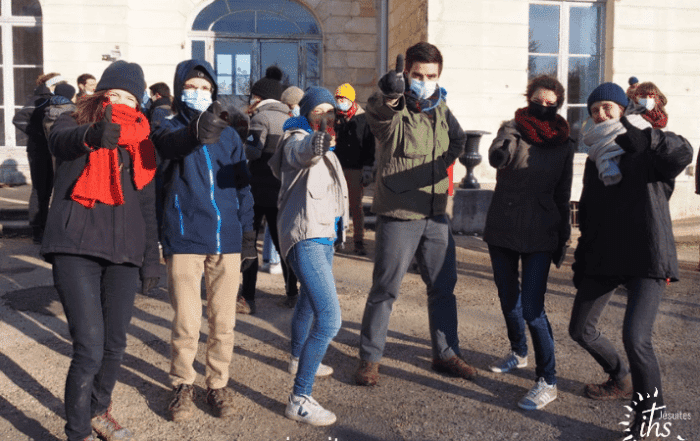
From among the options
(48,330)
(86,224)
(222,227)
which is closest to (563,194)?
(222,227)

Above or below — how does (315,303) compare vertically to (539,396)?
above

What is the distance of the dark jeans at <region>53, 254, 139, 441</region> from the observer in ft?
9.71

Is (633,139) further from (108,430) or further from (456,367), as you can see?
(108,430)

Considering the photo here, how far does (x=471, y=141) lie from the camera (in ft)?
29.6

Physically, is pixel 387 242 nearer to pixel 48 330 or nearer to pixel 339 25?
pixel 48 330

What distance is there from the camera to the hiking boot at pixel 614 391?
3.74 m

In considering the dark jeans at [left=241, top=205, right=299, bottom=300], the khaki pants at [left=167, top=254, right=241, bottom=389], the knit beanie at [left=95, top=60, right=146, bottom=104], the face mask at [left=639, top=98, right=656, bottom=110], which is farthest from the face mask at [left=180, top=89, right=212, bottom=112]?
the face mask at [left=639, top=98, right=656, bottom=110]

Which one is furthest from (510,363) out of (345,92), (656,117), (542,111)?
(345,92)

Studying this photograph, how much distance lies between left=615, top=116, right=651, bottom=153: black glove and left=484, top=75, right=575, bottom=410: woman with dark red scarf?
55 centimetres

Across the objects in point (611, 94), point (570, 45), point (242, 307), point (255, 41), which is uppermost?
point (255, 41)

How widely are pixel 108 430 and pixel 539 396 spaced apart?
2205 millimetres

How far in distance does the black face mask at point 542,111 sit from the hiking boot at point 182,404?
239 cm

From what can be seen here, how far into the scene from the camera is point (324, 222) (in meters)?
3.50

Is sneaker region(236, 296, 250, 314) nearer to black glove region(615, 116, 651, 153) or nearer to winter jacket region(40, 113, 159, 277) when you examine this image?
winter jacket region(40, 113, 159, 277)
